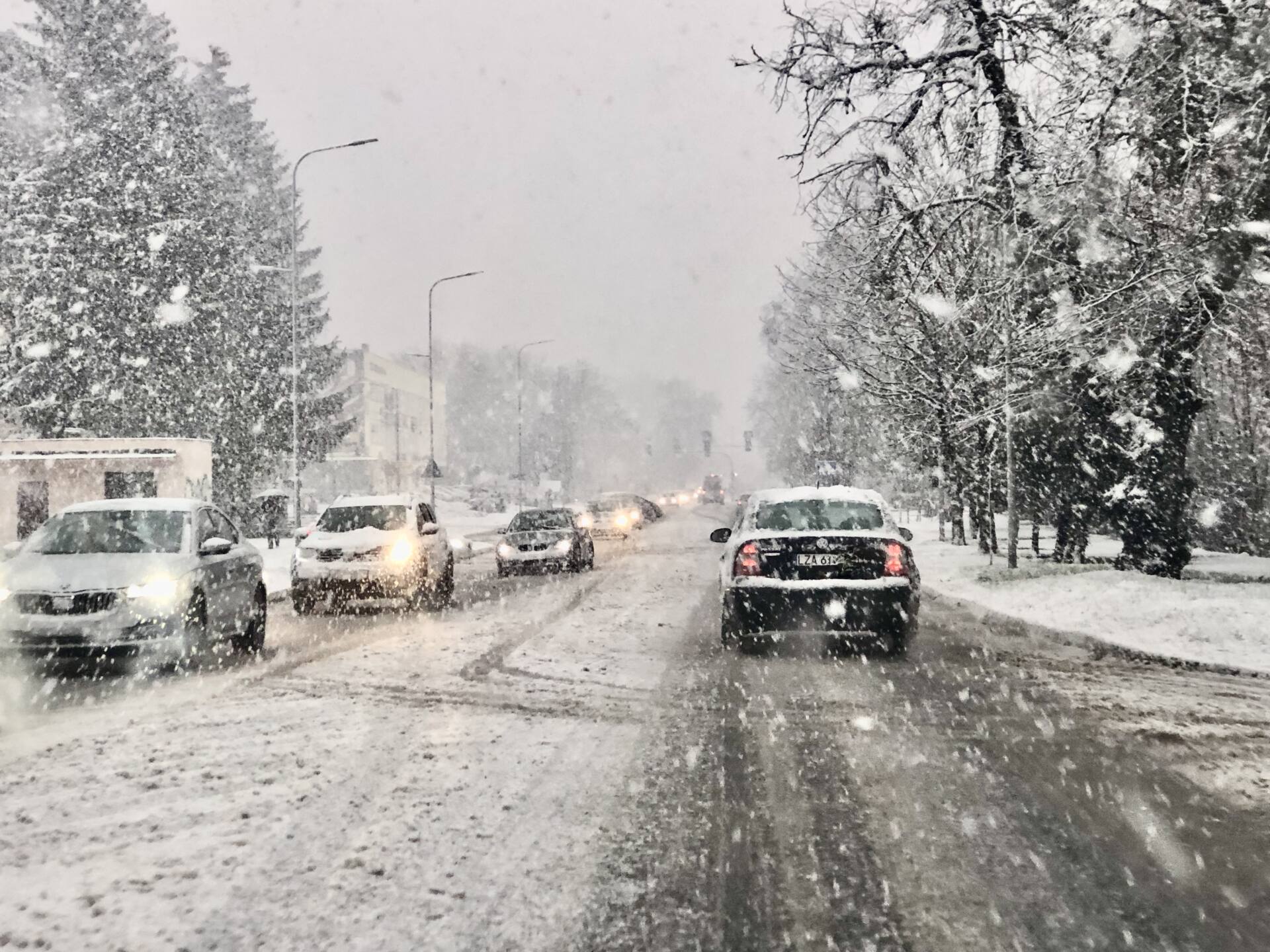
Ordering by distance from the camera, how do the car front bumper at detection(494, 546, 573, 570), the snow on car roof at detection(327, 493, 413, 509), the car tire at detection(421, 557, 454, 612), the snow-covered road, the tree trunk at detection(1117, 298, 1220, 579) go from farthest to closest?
the car front bumper at detection(494, 546, 573, 570)
the snow on car roof at detection(327, 493, 413, 509)
the tree trunk at detection(1117, 298, 1220, 579)
the car tire at detection(421, 557, 454, 612)
the snow-covered road

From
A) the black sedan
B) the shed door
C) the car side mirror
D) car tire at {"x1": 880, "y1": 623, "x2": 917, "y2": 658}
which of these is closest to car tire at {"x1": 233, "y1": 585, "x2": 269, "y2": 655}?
the car side mirror

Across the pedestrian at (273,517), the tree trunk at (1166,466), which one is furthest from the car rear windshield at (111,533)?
the pedestrian at (273,517)

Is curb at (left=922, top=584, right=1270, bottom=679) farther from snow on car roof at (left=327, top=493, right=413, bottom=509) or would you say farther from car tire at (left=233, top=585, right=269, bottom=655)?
snow on car roof at (left=327, top=493, right=413, bottom=509)

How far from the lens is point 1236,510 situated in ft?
91.8

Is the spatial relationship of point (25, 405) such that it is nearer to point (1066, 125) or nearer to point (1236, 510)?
A: point (1066, 125)

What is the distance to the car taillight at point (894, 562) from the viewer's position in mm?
10766

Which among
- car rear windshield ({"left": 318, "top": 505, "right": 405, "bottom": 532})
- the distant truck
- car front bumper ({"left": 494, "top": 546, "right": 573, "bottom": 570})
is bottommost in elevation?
car front bumper ({"left": 494, "top": 546, "right": 573, "bottom": 570})

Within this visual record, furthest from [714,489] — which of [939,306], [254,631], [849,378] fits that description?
[254,631]

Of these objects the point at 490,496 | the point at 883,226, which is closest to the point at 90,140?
the point at 883,226

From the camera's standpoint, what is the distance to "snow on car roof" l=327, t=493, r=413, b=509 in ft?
57.5

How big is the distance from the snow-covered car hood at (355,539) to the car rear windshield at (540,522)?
791 cm

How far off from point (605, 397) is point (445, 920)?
491 feet

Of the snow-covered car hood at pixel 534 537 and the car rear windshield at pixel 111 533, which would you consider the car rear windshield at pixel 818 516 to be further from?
the snow-covered car hood at pixel 534 537

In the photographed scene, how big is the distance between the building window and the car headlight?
2036 cm
